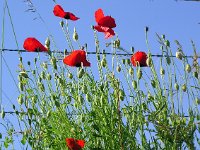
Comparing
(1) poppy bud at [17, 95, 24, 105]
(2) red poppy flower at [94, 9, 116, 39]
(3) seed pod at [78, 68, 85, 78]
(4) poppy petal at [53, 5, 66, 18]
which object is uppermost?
(4) poppy petal at [53, 5, 66, 18]

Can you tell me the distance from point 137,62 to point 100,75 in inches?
9.2

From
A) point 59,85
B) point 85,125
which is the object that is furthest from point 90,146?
point 59,85

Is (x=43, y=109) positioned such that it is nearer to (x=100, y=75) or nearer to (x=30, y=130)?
(x=30, y=130)

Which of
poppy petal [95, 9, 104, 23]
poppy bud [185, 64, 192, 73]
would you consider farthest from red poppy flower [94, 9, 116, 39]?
poppy bud [185, 64, 192, 73]

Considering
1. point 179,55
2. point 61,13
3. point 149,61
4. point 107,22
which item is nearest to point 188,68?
point 179,55

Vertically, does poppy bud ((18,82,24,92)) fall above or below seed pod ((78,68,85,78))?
below

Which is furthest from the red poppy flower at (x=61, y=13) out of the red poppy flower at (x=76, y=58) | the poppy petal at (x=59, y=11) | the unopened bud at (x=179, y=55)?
the unopened bud at (x=179, y=55)

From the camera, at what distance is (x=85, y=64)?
10.2ft

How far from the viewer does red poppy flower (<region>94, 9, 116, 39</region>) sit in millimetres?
3131

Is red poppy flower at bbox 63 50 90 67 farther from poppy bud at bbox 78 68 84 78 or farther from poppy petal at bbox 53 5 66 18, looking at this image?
poppy petal at bbox 53 5 66 18

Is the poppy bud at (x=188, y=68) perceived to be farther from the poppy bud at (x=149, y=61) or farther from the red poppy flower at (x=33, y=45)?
the red poppy flower at (x=33, y=45)

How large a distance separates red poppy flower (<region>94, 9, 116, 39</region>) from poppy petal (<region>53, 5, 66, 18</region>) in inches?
9.1

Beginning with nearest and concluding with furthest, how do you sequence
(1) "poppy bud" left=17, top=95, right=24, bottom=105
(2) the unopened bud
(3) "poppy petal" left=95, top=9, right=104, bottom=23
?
(2) the unopened bud, (3) "poppy petal" left=95, top=9, right=104, bottom=23, (1) "poppy bud" left=17, top=95, right=24, bottom=105

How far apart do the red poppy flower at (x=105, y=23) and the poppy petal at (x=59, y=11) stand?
9.1 inches
